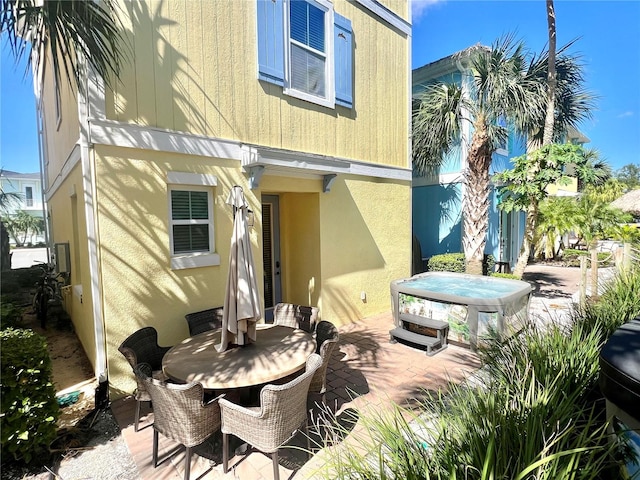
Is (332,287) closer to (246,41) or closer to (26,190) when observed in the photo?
(246,41)

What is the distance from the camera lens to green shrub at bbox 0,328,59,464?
3639 mm

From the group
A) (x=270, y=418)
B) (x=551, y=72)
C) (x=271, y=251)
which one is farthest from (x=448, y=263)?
(x=270, y=418)

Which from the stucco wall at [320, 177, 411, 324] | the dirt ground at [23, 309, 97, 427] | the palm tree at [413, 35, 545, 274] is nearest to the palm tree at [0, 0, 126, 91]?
the dirt ground at [23, 309, 97, 427]

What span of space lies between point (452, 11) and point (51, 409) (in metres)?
14.5

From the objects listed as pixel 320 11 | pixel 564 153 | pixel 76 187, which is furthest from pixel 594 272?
pixel 76 187

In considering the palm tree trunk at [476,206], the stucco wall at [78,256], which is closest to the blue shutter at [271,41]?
the stucco wall at [78,256]

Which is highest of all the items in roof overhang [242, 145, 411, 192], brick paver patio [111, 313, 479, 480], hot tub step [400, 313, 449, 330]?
roof overhang [242, 145, 411, 192]

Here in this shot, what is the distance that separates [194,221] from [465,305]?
6.10 meters

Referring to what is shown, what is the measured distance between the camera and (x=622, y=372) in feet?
8.07

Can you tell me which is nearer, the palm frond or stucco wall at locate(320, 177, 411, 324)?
stucco wall at locate(320, 177, 411, 324)

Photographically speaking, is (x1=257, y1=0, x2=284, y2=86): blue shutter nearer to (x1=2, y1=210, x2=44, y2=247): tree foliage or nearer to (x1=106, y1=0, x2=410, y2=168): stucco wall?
(x1=106, y1=0, x2=410, y2=168): stucco wall

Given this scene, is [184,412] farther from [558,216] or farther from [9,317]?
[558,216]

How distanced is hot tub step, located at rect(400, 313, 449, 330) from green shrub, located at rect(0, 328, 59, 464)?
6722 millimetres

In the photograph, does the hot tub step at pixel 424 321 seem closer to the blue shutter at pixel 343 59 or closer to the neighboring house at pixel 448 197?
the blue shutter at pixel 343 59
